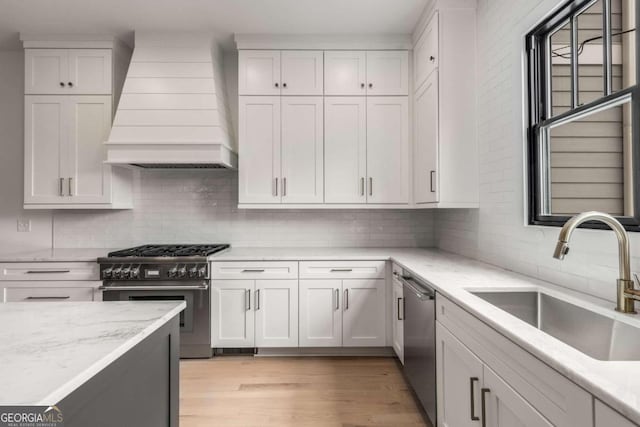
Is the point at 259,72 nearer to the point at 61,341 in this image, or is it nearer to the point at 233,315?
the point at 233,315

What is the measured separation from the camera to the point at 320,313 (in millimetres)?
3074

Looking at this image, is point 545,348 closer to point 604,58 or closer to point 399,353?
point 604,58

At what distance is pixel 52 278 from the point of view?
301cm

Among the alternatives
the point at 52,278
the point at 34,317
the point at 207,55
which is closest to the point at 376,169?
the point at 207,55

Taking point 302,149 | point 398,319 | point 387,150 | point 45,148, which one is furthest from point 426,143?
point 45,148

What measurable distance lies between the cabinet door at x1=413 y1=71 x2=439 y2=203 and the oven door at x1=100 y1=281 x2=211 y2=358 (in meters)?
2.02

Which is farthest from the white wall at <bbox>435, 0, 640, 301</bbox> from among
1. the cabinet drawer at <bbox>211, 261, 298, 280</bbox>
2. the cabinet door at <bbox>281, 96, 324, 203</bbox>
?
the cabinet drawer at <bbox>211, 261, 298, 280</bbox>

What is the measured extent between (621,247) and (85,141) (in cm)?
392

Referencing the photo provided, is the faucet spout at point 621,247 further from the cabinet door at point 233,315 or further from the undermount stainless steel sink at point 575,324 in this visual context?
the cabinet door at point 233,315

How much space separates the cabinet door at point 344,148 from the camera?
3.35m

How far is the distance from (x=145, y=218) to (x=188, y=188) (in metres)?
0.54

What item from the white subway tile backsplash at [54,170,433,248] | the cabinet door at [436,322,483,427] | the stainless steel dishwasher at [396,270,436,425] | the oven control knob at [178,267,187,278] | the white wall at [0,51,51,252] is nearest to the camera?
the cabinet door at [436,322,483,427]

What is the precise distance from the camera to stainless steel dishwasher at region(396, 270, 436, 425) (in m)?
1.98

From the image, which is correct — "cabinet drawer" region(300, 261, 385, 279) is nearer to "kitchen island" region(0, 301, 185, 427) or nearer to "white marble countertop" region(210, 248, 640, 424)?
"white marble countertop" region(210, 248, 640, 424)
